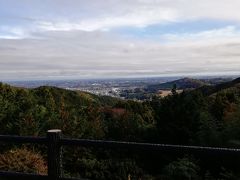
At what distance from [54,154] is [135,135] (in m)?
27.9

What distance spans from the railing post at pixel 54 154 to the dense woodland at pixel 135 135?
8348mm

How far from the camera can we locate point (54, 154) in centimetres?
479

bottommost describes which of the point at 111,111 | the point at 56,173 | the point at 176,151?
the point at 111,111

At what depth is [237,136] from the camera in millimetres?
15484

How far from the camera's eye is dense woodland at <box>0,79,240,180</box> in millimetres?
14570

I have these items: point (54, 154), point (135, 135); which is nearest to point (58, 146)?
point (54, 154)

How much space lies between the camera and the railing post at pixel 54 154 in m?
4.76

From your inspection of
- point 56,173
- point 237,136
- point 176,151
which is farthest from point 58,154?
point 237,136

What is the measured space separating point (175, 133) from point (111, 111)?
1160 inches

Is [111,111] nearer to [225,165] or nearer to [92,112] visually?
[92,112]

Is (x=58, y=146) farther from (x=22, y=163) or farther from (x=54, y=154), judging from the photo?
(x=22, y=163)

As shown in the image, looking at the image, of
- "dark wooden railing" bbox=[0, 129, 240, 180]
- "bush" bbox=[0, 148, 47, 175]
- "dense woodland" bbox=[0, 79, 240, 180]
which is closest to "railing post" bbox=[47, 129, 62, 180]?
"dark wooden railing" bbox=[0, 129, 240, 180]

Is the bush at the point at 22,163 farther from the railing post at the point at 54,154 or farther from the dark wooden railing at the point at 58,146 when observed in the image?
the railing post at the point at 54,154

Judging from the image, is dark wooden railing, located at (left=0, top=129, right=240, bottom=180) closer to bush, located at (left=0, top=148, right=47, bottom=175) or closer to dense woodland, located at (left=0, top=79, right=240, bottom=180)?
dense woodland, located at (left=0, top=79, right=240, bottom=180)
